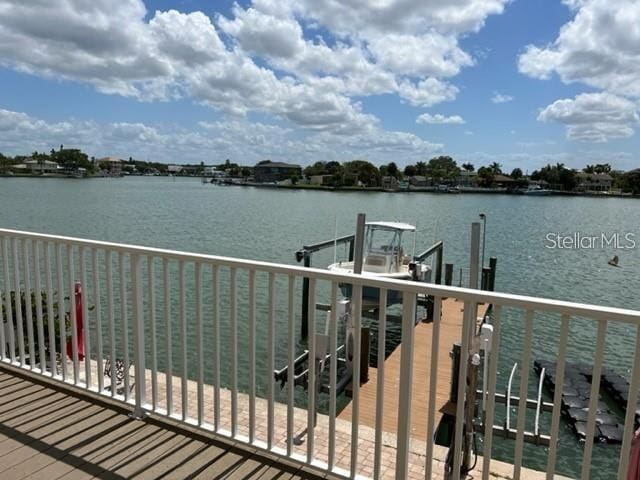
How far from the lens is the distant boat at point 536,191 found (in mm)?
95125

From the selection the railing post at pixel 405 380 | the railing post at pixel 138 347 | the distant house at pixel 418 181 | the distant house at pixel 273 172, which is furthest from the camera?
the distant house at pixel 273 172

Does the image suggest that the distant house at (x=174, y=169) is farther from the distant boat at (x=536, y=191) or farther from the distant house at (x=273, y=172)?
the distant boat at (x=536, y=191)

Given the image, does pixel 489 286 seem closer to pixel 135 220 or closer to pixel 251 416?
pixel 251 416

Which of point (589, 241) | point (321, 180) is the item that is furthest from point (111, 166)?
point (589, 241)

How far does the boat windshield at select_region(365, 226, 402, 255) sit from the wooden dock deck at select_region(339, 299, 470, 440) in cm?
302

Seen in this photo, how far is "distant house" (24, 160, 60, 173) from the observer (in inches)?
4313

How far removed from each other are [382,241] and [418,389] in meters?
6.61

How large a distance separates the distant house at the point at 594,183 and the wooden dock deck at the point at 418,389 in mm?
103920

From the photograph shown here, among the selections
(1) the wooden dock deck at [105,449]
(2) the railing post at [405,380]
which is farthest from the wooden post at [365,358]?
(2) the railing post at [405,380]

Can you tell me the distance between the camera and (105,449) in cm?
243

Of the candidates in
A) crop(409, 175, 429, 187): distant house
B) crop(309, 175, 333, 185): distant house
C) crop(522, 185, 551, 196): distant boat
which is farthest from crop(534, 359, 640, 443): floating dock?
crop(409, 175, 429, 187): distant house

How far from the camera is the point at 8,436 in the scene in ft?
8.24

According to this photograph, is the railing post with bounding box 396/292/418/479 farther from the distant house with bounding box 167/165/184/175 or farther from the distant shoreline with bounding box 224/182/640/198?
the distant house with bounding box 167/165/184/175

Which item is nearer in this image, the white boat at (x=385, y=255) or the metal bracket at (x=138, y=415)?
the metal bracket at (x=138, y=415)
